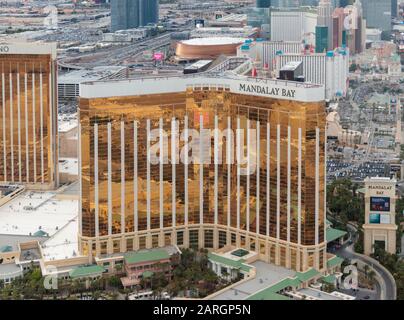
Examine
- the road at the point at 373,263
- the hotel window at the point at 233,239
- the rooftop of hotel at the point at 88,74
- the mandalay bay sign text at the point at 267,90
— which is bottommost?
the road at the point at 373,263

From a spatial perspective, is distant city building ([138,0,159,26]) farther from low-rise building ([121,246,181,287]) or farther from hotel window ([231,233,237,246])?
low-rise building ([121,246,181,287])

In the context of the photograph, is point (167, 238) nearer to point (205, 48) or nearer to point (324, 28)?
point (205, 48)

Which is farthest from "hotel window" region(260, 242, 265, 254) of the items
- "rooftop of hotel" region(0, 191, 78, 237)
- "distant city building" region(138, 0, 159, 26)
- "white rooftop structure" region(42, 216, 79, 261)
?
"distant city building" region(138, 0, 159, 26)

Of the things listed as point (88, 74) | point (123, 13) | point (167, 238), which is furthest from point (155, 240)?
point (123, 13)

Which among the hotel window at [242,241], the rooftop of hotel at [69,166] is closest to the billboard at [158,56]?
the rooftop of hotel at [69,166]

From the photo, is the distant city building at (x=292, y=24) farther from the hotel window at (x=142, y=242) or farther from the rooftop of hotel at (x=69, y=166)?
the hotel window at (x=142, y=242)
